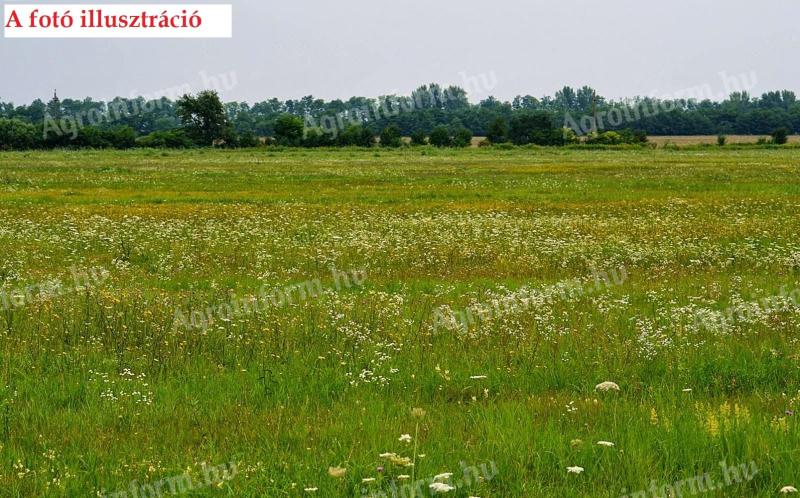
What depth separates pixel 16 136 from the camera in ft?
370

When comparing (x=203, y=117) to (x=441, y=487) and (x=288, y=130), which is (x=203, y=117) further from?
(x=441, y=487)

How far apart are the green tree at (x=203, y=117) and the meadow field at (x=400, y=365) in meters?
109

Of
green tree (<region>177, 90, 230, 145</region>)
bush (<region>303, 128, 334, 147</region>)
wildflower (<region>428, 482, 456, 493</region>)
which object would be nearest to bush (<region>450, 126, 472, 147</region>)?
bush (<region>303, 128, 334, 147</region>)

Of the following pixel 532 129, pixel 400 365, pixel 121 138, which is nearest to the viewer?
pixel 400 365

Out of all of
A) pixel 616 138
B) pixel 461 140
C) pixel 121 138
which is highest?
pixel 121 138

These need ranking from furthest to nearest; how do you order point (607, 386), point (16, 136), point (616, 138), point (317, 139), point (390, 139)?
1. point (317, 139)
2. point (390, 139)
3. point (616, 138)
4. point (16, 136)
5. point (607, 386)

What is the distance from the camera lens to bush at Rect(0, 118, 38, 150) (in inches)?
4446

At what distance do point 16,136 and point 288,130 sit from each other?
38305mm

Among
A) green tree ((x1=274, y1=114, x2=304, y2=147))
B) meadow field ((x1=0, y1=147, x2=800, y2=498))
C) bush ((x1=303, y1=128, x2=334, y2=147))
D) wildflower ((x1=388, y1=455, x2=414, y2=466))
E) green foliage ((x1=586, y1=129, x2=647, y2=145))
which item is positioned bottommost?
meadow field ((x1=0, y1=147, x2=800, y2=498))

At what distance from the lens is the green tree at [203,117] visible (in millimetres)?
126062

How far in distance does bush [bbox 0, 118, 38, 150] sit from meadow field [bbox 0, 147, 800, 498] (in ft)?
337

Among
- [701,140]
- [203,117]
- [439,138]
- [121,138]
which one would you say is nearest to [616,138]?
[439,138]

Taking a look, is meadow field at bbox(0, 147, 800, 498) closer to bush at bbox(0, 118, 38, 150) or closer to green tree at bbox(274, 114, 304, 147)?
green tree at bbox(274, 114, 304, 147)

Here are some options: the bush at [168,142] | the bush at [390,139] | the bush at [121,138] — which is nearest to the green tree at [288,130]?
the bush at [390,139]
